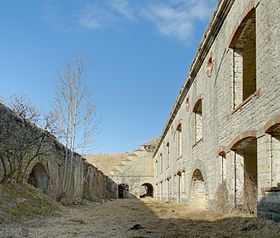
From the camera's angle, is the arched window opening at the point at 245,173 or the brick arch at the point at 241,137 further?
the arched window opening at the point at 245,173

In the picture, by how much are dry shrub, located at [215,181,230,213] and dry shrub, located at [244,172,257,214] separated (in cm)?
94

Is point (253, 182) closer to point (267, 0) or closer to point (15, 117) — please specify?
point (267, 0)

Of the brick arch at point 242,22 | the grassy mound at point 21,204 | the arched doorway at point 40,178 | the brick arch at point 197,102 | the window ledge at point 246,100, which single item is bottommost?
the grassy mound at point 21,204

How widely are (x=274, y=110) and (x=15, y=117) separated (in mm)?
9006

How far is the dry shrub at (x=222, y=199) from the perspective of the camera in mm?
11323

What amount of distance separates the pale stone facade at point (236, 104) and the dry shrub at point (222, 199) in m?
0.20

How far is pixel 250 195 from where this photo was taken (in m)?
10.2

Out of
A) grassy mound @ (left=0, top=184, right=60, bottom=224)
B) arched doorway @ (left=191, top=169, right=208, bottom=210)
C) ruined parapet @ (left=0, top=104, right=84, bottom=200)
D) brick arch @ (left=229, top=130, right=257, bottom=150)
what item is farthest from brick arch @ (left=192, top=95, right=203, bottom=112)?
grassy mound @ (left=0, top=184, right=60, bottom=224)

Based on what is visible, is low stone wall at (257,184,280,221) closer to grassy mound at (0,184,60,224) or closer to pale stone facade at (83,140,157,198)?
grassy mound at (0,184,60,224)

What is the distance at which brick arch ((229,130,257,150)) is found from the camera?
9.33m

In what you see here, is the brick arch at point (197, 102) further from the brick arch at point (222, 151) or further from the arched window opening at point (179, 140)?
the arched window opening at point (179, 140)

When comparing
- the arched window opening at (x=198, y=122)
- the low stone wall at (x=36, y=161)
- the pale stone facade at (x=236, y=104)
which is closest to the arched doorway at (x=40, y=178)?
the low stone wall at (x=36, y=161)

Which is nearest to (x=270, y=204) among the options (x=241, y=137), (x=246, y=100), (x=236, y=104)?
(x=241, y=137)

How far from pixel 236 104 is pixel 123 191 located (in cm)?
3008
